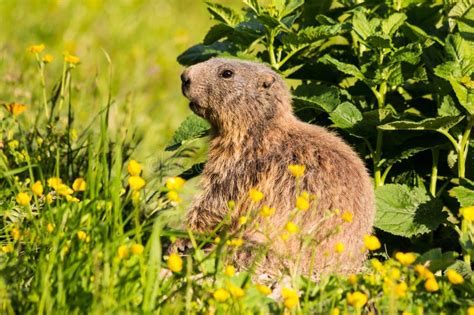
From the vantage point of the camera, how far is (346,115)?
5.00 metres

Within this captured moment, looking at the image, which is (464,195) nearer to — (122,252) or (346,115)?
(346,115)

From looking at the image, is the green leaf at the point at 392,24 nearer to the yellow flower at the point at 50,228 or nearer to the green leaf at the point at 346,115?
the green leaf at the point at 346,115

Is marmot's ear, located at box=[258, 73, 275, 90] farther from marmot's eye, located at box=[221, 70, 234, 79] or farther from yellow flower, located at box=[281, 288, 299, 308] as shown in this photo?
yellow flower, located at box=[281, 288, 299, 308]

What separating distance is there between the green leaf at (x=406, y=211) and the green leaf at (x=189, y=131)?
1.10 m

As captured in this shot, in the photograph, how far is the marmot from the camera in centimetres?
449

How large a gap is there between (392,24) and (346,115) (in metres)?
0.56

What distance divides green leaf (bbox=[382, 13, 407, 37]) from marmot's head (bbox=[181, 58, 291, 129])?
2.12 feet

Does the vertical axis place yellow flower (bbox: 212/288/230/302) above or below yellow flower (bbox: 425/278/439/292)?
above

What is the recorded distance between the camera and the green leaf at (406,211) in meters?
4.82

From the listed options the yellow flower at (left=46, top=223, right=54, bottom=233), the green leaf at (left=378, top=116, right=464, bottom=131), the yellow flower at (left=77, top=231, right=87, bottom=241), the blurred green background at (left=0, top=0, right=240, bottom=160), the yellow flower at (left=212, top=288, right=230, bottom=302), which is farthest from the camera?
the blurred green background at (left=0, top=0, right=240, bottom=160)

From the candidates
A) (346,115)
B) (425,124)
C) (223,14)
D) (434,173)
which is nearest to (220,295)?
(425,124)

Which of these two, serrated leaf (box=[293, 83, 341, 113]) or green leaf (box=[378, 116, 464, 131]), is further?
serrated leaf (box=[293, 83, 341, 113])

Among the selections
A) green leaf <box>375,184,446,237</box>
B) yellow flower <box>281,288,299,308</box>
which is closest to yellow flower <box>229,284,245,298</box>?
yellow flower <box>281,288,299,308</box>

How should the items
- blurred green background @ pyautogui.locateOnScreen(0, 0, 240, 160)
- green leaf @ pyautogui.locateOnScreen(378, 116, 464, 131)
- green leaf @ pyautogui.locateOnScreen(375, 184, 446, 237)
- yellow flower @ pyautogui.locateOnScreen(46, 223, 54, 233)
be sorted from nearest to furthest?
1. yellow flower @ pyautogui.locateOnScreen(46, 223, 54, 233)
2. green leaf @ pyautogui.locateOnScreen(378, 116, 464, 131)
3. green leaf @ pyautogui.locateOnScreen(375, 184, 446, 237)
4. blurred green background @ pyautogui.locateOnScreen(0, 0, 240, 160)
